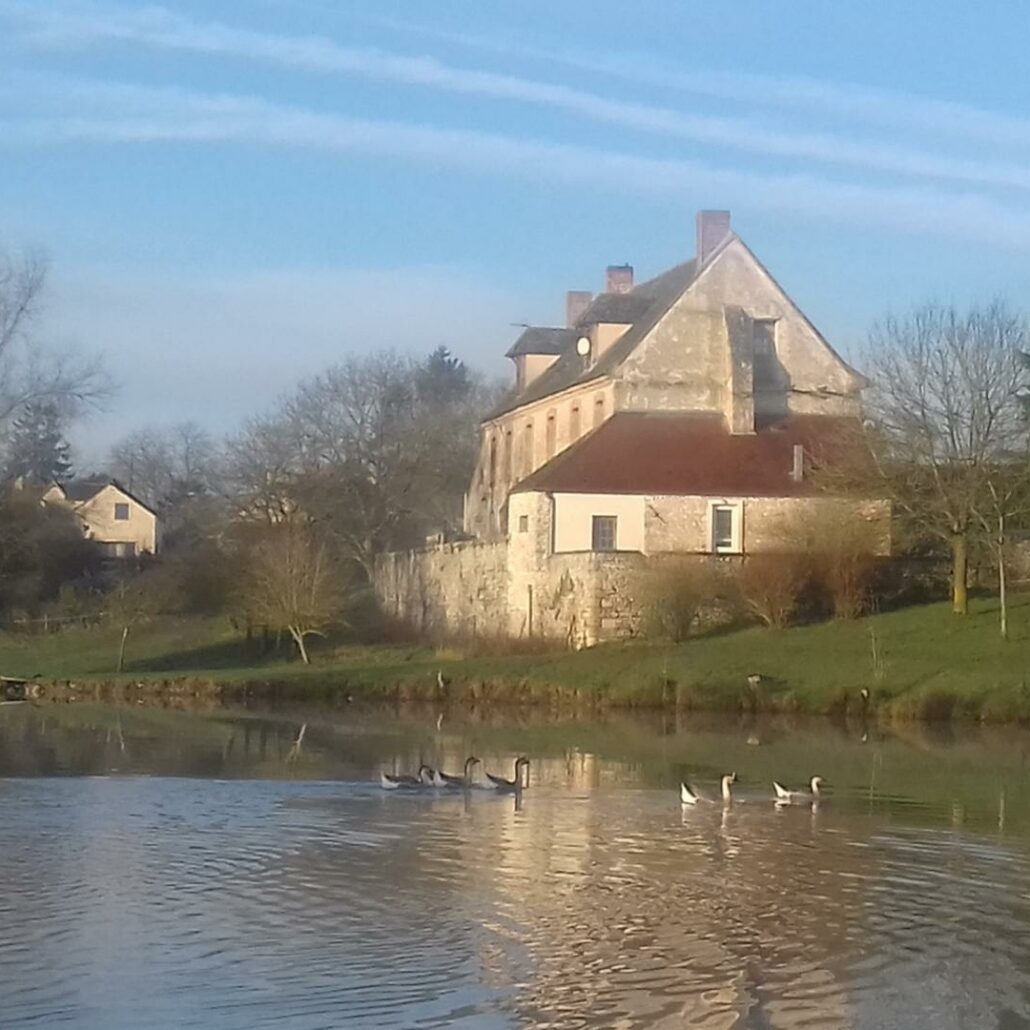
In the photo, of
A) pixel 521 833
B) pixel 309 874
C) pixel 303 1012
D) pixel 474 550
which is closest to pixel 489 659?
pixel 474 550

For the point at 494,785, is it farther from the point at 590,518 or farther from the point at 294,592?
the point at 294,592

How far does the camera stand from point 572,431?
63.7 m

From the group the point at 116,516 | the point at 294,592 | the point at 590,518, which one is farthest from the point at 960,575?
the point at 116,516

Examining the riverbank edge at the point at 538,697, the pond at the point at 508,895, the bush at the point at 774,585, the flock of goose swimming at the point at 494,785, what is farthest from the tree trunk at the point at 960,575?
the flock of goose swimming at the point at 494,785

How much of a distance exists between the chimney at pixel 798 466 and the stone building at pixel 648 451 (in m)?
0.04

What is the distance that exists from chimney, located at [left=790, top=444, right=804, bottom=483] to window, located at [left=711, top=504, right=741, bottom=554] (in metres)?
2.12

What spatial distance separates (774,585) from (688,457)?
7.51 meters

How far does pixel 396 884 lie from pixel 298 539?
138 feet

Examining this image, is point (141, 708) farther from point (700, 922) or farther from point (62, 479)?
point (62, 479)

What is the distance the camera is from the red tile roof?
55531mm

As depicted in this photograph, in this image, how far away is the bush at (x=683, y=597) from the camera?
167ft

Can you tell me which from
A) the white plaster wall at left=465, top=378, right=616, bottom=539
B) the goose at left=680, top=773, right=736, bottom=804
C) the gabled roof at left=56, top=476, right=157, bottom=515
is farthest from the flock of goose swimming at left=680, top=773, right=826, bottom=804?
the gabled roof at left=56, top=476, right=157, bottom=515

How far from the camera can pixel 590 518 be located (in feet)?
182

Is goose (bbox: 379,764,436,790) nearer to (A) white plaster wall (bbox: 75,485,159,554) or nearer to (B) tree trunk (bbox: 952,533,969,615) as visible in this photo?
(B) tree trunk (bbox: 952,533,969,615)
